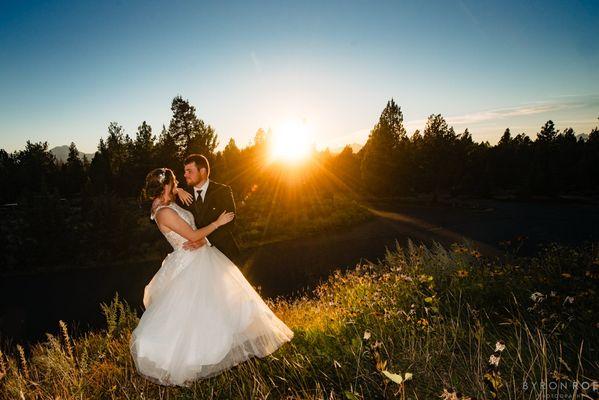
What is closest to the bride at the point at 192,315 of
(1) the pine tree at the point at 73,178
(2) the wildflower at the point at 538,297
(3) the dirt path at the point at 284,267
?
(2) the wildflower at the point at 538,297

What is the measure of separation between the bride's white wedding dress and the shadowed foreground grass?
0.62 ft

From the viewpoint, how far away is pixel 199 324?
10.9 feet

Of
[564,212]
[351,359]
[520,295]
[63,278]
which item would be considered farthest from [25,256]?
[564,212]

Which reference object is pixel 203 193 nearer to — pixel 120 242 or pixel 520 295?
pixel 520 295

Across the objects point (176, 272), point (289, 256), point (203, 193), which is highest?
point (203, 193)

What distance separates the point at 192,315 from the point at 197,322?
0.31 ft

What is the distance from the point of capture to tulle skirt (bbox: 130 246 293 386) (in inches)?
124

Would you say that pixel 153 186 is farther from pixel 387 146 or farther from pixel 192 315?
pixel 387 146

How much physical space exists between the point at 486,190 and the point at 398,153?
52.7ft

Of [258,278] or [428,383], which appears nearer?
[428,383]

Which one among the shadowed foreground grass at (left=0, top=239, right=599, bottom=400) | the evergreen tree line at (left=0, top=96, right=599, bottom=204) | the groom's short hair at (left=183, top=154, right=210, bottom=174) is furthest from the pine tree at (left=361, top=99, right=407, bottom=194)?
the groom's short hair at (left=183, top=154, right=210, bottom=174)

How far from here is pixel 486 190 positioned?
45.2 m

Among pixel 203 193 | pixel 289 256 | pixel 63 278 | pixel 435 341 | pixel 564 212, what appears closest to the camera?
pixel 435 341

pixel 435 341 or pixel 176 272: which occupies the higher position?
pixel 176 272
